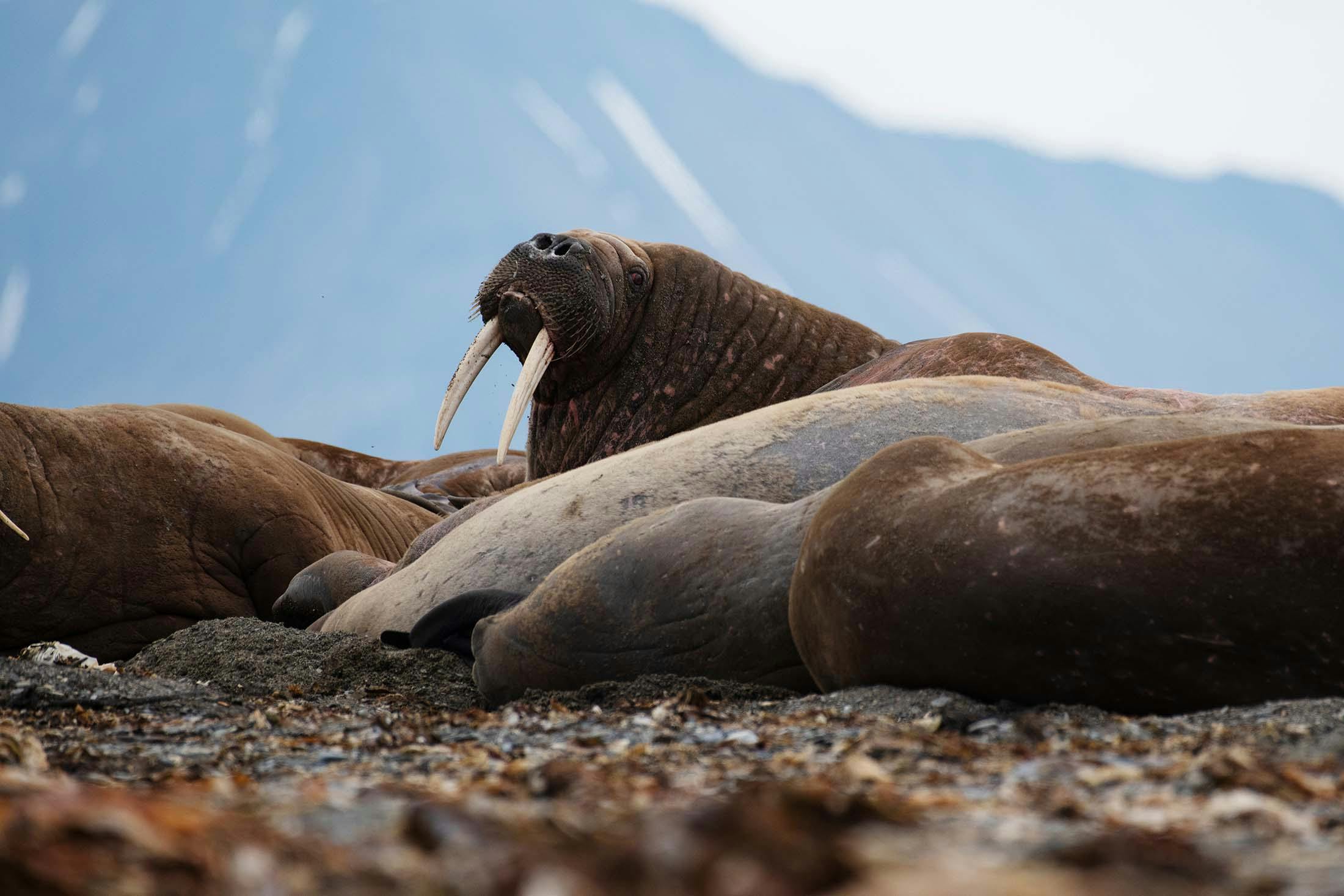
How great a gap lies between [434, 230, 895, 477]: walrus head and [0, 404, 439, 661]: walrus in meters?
1.57

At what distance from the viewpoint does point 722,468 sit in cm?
545

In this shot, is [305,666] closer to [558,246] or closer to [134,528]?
[134,528]

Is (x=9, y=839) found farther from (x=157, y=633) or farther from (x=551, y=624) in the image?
(x=157, y=633)

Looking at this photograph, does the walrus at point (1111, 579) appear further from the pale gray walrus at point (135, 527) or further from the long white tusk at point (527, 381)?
the pale gray walrus at point (135, 527)

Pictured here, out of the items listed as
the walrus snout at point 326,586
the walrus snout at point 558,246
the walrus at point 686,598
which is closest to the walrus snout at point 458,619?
the walrus at point 686,598

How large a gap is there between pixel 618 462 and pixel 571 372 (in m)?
2.73

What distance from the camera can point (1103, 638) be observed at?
117 inches

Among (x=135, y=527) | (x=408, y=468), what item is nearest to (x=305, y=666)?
(x=135, y=527)

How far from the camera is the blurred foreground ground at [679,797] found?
3.76 feet

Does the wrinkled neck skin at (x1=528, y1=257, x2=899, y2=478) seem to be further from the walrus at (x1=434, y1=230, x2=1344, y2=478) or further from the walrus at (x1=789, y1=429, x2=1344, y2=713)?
the walrus at (x1=789, y1=429, x2=1344, y2=713)

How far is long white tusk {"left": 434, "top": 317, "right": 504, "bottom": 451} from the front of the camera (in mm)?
7906

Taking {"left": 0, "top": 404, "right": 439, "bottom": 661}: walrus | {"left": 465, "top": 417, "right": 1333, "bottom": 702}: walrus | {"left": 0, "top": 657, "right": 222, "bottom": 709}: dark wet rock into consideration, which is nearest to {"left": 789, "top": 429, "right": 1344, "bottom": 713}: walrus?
{"left": 465, "top": 417, "right": 1333, "bottom": 702}: walrus

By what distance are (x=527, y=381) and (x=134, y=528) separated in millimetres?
2553

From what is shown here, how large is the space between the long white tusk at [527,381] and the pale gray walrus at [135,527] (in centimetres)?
170
